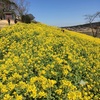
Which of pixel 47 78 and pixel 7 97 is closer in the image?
pixel 7 97

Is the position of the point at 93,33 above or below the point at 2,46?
below

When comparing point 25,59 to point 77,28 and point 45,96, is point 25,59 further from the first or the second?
point 77,28

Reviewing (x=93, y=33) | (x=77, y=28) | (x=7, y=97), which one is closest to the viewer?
(x=7, y=97)

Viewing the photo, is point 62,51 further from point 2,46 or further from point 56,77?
point 56,77

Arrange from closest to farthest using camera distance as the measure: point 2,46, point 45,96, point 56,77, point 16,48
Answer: point 45,96, point 56,77, point 16,48, point 2,46

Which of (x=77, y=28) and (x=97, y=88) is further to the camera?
(x=77, y=28)

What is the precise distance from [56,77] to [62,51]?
2.42m

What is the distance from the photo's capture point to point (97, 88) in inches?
230

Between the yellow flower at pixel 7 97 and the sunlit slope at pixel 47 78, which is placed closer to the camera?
the yellow flower at pixel 7 97

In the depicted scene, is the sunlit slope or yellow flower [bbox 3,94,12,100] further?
the sunlit slope

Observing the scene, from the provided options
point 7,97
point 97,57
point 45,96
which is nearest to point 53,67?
point 45,96

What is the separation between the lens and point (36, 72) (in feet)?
18.3

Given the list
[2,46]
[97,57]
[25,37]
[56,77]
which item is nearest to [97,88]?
[56,77]

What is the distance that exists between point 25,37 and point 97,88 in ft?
15.1
